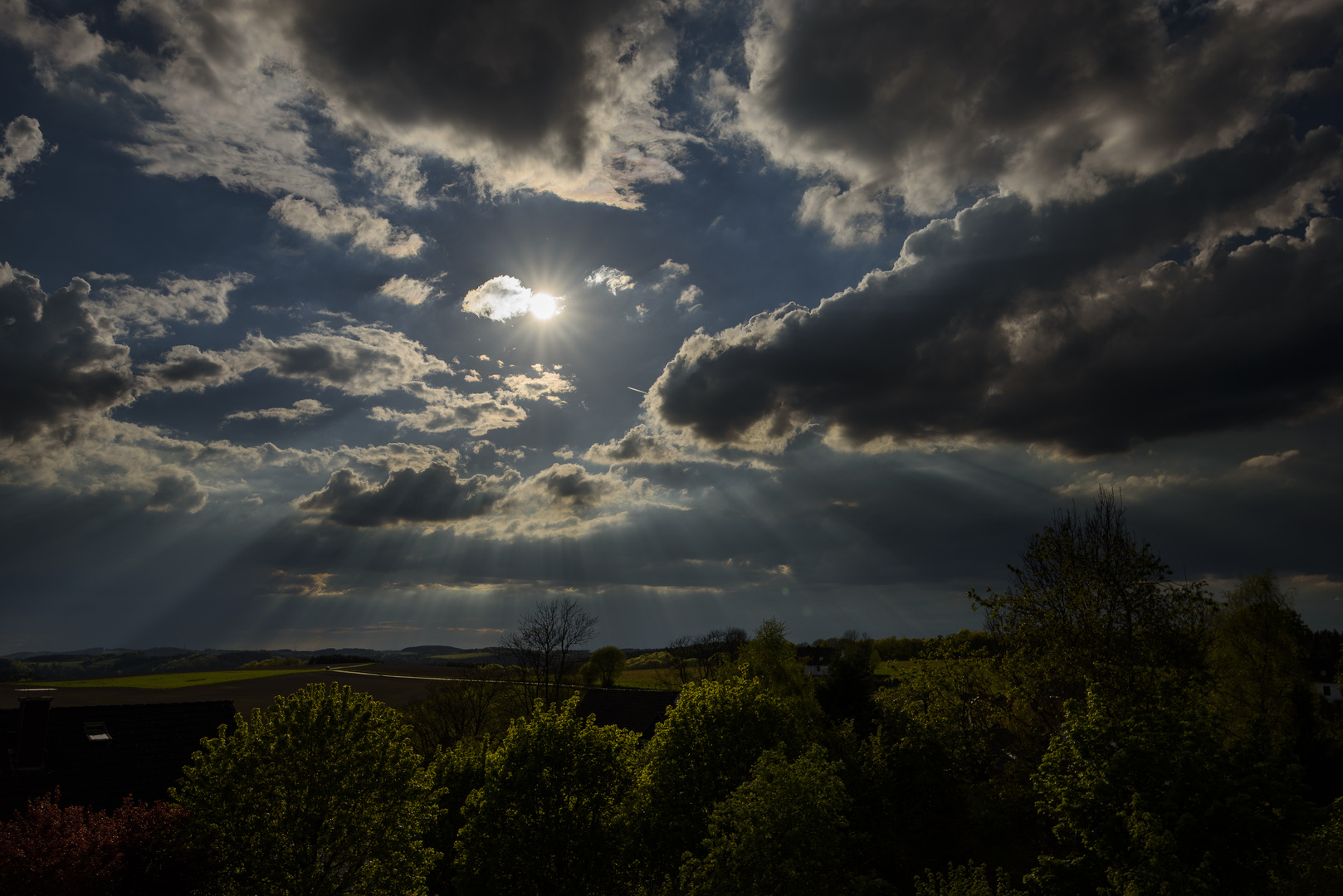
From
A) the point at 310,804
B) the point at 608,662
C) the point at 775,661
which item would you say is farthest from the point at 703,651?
the point at 310,804

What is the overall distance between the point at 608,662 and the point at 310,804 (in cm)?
9941

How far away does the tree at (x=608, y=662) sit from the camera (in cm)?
11262

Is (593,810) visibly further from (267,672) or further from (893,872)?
(267,672)

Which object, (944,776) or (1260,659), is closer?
(944,776)

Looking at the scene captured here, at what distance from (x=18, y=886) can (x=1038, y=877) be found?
25174 mm

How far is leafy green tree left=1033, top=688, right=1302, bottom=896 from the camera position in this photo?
15844 millimetres

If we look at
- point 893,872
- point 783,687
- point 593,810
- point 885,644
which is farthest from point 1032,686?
point 885,644

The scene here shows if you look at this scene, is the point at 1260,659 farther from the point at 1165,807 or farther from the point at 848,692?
the point at 1165,807

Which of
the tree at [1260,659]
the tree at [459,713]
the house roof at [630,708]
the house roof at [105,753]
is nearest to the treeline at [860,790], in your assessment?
the tree at [1260,659]

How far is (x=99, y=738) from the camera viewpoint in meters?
31.0

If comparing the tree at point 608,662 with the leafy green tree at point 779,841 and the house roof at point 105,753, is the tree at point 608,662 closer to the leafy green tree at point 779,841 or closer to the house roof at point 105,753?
the house roof at point 105,753

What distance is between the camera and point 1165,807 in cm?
1680

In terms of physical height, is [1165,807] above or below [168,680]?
above

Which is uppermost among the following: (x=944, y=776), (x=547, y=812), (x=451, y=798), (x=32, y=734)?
(x=32, y=734)
